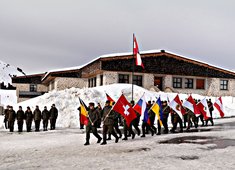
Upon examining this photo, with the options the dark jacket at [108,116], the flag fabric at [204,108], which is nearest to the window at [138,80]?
the flag fabric at [204,108]

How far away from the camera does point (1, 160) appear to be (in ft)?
29.1

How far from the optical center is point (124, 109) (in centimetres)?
1280

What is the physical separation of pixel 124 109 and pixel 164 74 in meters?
22.3

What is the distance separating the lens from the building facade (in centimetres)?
3247

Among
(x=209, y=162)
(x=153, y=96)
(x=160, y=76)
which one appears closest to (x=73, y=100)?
(x=153, y=96)

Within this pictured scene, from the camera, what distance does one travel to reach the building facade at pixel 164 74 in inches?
1278

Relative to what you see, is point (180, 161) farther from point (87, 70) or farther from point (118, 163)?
point (87, 70)

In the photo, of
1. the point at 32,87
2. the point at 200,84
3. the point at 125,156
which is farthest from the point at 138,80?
the point at 125,156

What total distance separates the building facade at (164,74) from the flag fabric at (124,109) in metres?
18.9

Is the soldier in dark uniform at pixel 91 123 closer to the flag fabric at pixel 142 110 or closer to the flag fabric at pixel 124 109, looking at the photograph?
the flag fabric at pixel 124 109

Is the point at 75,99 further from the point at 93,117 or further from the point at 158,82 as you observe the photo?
the point at 93,117

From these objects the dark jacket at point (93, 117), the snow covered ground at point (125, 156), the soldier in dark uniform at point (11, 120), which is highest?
the dark jacket at point (93, 117)

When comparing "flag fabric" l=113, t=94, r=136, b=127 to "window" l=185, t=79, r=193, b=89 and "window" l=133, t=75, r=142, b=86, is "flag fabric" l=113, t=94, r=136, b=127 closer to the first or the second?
"window" l=133, t=75, r=142, b=86

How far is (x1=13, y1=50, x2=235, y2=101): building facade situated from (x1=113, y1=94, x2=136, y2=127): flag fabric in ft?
62.1
